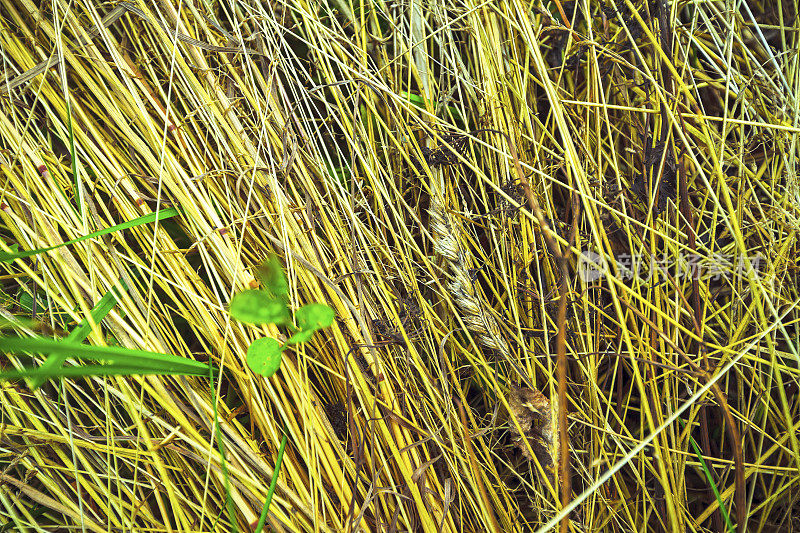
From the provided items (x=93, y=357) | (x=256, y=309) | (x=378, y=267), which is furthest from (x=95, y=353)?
Result: (x=378, y=267)

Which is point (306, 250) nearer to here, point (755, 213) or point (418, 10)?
point (418, 10)

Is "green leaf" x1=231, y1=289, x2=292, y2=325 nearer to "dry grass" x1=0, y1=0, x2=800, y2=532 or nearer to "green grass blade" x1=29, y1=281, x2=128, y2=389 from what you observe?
"dry grass" x1=0, y1=0, x2=800, y2=532

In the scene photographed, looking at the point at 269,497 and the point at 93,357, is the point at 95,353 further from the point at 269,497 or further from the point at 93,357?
the point at 269,497

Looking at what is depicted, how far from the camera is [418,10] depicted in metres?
0.93

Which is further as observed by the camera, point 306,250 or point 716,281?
point 716,281

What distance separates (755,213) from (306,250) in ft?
2.93

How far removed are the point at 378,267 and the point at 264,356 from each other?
0.86 ft

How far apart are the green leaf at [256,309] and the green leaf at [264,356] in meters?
0.05

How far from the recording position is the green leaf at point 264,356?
767mm

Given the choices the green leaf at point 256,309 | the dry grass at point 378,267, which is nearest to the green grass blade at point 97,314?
the dry grass at point 378,267

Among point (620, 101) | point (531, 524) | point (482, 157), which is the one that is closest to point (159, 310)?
point (482, 157)

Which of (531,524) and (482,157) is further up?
(482,157)

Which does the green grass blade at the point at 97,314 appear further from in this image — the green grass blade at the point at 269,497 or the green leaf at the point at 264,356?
the green grass blade at the point at 269,497

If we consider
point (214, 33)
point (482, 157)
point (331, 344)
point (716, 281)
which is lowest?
point (716, 281)
